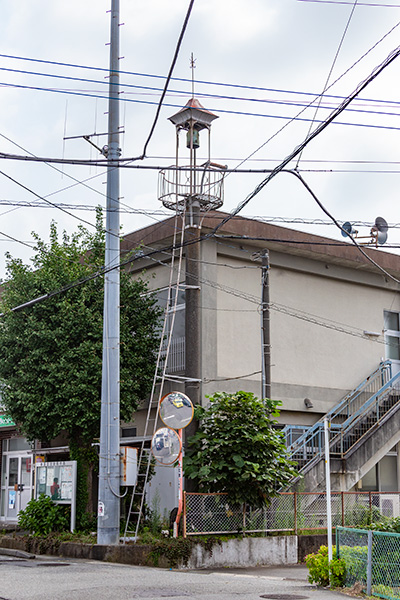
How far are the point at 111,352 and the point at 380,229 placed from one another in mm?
10039

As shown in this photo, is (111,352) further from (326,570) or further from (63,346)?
(326,570)

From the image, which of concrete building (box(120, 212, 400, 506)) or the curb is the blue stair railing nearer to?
concrete building (box(120, 212, 400, 506))

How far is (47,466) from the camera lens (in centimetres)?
2045

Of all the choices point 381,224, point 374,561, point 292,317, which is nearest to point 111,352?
point 292,317

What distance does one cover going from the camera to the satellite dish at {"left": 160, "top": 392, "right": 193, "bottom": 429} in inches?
639

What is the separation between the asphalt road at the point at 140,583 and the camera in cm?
1088

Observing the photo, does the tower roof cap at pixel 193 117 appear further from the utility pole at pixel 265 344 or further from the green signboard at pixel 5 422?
the green signboard at pixel 5 422

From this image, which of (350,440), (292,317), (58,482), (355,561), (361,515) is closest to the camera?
(355,561)

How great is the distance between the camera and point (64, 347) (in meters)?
19.3

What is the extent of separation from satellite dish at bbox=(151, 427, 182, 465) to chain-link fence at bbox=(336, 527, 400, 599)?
5122 mm

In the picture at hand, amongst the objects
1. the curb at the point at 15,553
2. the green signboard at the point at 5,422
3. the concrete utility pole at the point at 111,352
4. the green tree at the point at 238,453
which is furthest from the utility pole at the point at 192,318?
the green signboard at the point at 5,422

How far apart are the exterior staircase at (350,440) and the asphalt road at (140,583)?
14.1ft

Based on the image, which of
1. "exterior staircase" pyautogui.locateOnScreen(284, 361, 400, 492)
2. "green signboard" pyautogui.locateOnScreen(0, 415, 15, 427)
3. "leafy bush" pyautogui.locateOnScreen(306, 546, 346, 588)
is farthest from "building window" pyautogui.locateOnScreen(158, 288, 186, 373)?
"leafy bush" pyautogui.locateOnScreen(306, 546, 346, 588)

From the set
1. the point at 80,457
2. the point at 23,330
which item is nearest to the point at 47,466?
the point at 80,457
